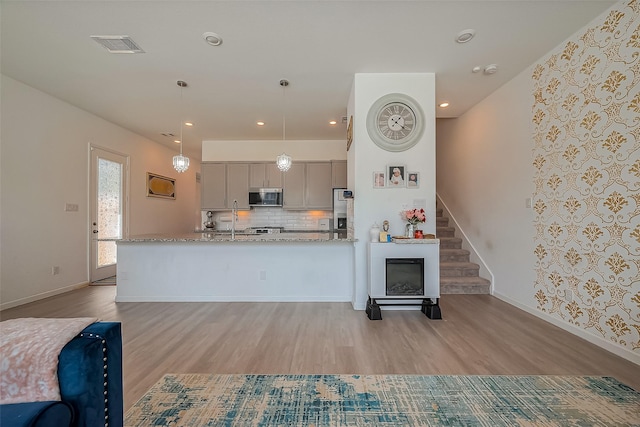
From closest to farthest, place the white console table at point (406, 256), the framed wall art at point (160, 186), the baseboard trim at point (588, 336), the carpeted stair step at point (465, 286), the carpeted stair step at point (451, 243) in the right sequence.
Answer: the baseboard trim at point (588, 336), the white console table at point (406, 256), the carpeted stair step at point (465, 286), the carpeted stair step at point (451, 243), the framed wall art at point (160, 186)

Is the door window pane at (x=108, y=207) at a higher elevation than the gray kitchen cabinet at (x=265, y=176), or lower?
lower

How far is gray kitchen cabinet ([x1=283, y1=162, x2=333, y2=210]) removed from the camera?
5676 millimetres

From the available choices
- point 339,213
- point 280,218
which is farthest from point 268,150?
point 339,213

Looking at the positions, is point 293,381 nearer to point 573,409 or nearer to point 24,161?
point 573,409

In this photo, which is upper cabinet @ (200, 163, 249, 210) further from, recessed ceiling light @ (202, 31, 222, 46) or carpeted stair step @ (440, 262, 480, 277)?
carpeted stair step @ (440, 262, 480, 277)

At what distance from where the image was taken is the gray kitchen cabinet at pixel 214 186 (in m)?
5.82

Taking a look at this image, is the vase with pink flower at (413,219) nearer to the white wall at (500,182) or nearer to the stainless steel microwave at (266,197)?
the white wall at (500,182)

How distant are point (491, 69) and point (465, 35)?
2.86 ft

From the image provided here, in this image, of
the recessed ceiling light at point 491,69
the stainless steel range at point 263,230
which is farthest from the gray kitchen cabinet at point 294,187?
the recessed ceiling light at point 491,69

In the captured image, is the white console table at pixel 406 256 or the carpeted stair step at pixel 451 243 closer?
the white console table at pixel 406 256

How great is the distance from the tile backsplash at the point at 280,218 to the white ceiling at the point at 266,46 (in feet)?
8.14

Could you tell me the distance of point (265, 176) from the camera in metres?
5.76

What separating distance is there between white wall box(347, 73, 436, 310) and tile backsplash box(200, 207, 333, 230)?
8.91ft

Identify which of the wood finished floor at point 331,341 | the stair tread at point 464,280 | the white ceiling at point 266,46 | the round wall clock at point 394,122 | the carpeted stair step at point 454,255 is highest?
the white ceiling at point 266,46
